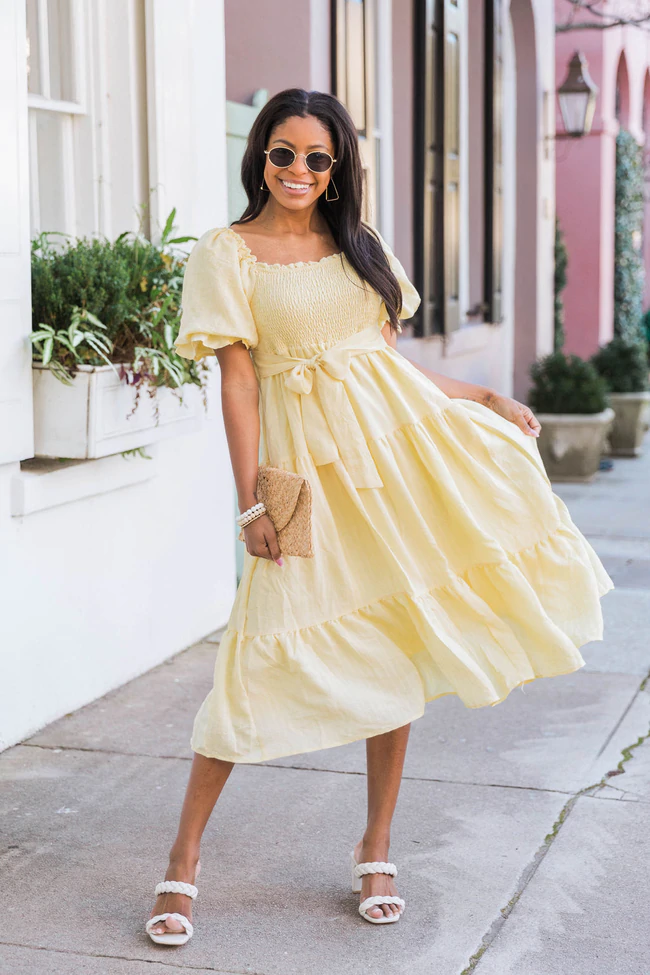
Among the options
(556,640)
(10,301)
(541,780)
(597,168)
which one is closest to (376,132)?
(10,301)

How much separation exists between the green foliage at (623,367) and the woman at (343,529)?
8.32 meters

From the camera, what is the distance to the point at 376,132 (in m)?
7.45

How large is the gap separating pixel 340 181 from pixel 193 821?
142 centimetres

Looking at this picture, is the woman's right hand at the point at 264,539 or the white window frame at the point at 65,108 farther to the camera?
the white window frame at the point at 65,108

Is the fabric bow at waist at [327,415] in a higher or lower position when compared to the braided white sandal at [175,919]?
higher

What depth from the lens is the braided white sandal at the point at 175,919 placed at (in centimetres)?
264

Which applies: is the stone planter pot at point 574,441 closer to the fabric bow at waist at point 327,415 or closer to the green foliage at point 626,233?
the green foliage at point 626,233

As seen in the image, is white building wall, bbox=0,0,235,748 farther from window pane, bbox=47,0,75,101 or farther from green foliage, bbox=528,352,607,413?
green foliage, bbox=528,352,607,413

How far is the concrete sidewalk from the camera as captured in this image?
2.64 metres

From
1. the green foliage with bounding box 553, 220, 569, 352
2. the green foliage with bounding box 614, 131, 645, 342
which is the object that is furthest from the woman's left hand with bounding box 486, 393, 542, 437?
the green foliage with bounding box 614, 131, 645, 342

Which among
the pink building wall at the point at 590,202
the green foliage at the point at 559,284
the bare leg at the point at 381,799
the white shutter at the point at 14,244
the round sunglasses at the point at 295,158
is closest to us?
the round sunglasses at the point at 295,158

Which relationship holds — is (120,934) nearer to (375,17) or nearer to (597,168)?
(375,17)

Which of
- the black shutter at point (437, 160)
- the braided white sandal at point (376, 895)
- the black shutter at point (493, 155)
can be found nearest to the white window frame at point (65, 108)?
the braided white sandal at point (376, 895)

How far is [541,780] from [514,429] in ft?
3.87
